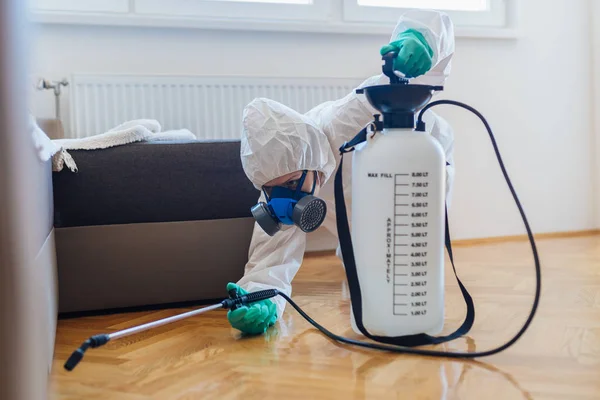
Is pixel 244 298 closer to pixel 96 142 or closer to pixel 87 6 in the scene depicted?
pixel 96 142

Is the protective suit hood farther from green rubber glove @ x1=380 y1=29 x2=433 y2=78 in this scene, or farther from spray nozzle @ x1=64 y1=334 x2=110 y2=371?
spray nozzle @ x1=64 y1=334 x2=110 y2=371

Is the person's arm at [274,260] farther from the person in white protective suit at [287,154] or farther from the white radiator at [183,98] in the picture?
the white radiator at [183,98]

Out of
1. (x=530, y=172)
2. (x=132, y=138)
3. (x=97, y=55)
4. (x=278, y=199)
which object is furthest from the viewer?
(x=530, y=172)

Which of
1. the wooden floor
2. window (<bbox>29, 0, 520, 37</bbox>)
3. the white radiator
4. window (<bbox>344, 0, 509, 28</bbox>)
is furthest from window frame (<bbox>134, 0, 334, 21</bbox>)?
the wooden floor

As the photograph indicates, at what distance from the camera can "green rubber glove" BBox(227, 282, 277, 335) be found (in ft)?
3.09

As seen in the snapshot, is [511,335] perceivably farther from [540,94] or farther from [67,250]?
[540,94]

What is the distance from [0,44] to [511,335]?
0.81 metres

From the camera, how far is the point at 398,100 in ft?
2.61

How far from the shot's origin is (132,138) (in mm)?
1172

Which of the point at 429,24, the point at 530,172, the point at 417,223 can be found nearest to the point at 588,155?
the point at 530,172

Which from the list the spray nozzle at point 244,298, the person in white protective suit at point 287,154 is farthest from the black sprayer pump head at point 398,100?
the spray nozzle at point 244,298

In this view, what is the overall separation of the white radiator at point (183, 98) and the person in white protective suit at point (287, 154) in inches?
26.4

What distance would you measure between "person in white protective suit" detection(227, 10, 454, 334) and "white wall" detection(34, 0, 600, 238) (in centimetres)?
76

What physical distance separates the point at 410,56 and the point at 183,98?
111 centimetres
